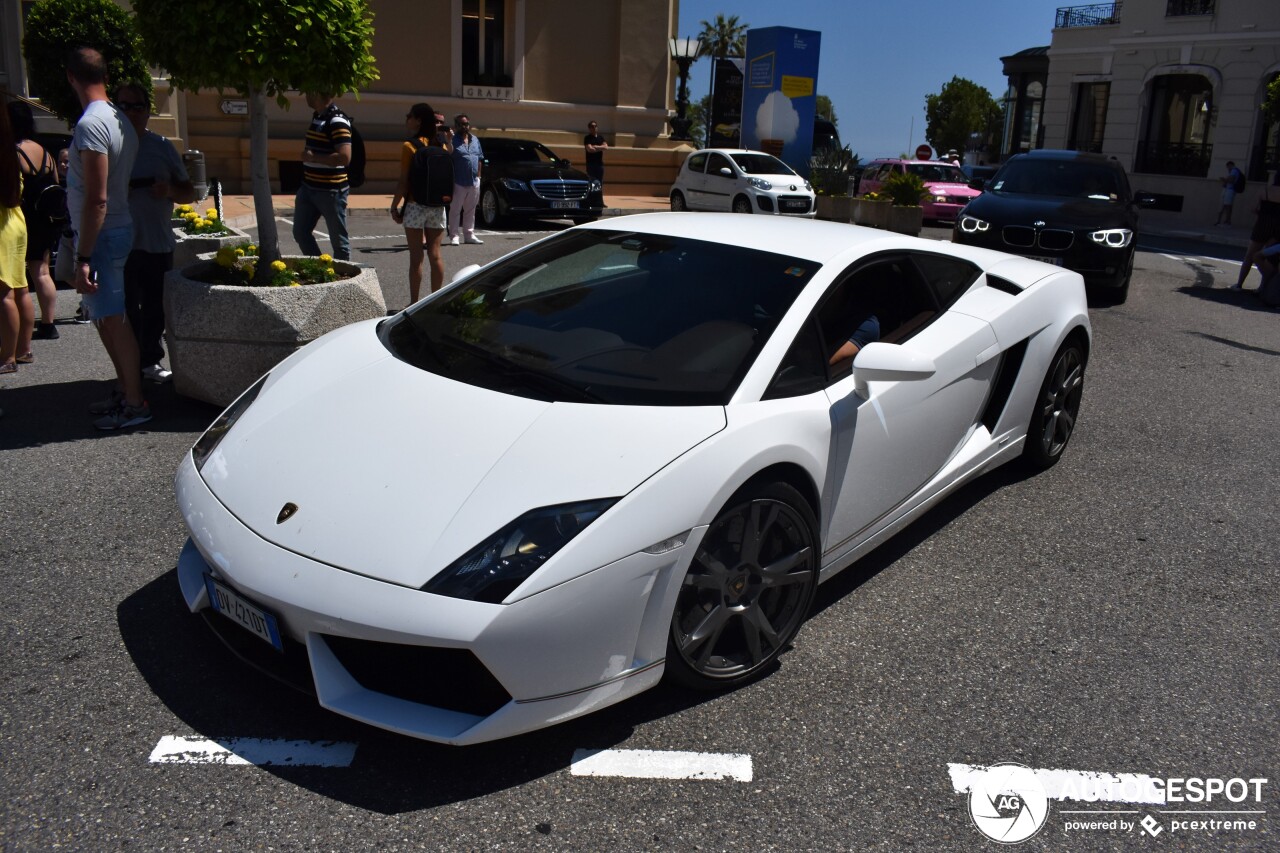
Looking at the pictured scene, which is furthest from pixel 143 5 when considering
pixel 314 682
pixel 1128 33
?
pixel 1128 33

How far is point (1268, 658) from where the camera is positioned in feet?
12.2

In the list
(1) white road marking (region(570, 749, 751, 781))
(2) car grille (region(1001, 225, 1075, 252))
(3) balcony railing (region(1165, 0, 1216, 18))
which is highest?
(3) balcony railing (region(1165, 0, 1216, 18))

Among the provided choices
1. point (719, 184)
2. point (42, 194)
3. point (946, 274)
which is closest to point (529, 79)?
point (719, 184)

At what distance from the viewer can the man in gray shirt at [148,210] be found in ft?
18.9

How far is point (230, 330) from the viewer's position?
567 cm

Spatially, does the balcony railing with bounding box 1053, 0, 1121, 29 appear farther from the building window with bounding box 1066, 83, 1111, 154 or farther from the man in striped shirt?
the man in striped shirt

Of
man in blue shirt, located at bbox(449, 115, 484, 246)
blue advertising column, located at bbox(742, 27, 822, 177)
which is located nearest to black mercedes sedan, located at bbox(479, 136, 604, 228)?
man in blue shirt, located at bbox(449, 115, 484, 246)

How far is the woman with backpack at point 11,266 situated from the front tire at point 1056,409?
5250 millimetres

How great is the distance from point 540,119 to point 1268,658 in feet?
75.9

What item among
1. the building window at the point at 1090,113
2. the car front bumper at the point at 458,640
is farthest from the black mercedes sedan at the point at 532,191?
the building window at the point at 1090,113

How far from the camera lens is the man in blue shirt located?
512 inches

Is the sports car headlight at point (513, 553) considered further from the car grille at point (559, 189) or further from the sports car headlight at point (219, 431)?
the car grille at point (559, 189)

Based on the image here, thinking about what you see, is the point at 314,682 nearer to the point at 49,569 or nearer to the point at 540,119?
the point at 49,569

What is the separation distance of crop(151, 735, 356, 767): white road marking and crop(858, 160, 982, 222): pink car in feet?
71.3
